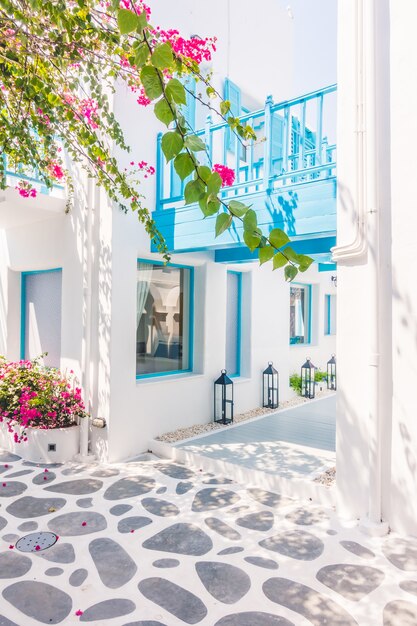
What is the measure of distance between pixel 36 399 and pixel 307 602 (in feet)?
14.5

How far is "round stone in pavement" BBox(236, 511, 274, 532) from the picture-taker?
421 cm

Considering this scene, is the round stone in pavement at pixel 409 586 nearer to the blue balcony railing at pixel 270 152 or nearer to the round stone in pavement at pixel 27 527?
the round stone in pavement at pixel 27 527

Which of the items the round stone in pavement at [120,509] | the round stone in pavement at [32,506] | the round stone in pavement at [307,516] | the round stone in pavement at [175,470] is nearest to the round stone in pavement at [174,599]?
the round stone in pavement at [120,509]

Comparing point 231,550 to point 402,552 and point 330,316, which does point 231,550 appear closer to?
point 402,552

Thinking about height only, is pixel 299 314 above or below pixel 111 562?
above

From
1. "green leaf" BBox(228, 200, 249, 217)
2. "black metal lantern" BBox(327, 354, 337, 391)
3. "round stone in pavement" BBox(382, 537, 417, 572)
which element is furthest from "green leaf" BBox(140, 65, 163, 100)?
"black metal lantern" BBox(327, 354, 337, 391)

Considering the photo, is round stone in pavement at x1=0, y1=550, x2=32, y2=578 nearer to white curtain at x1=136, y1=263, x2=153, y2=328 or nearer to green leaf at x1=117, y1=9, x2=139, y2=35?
white curtain at x1=136, y1=263, x2=153, y2=328

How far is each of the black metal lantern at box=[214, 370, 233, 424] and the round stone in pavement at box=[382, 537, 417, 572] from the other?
12.8ft

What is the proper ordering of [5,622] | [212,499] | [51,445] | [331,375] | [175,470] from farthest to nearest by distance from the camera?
[331,375] → [51,445] → [175,470] → [212,499] → [5,622]

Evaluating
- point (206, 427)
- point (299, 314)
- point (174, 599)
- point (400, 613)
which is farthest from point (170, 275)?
point (400, 613)

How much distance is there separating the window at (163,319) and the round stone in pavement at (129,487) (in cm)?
181

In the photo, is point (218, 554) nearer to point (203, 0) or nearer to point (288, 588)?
point (288, 588)

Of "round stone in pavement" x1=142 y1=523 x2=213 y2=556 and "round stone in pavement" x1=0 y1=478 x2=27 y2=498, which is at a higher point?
"round stone in pavement" x1=0 y1=478 x2=27 y2=498

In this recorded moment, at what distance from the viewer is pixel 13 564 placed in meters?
3.55
